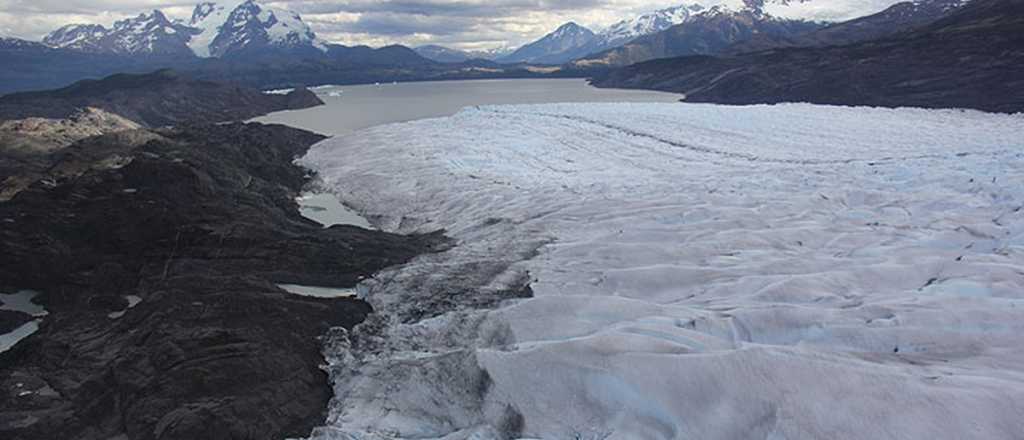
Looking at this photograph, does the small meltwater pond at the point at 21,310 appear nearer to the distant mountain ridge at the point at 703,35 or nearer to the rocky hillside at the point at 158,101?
the rocky hillside at the point at 158,101

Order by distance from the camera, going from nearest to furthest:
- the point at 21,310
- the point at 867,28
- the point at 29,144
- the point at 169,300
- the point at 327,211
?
the point at 169,300 → the point at 21,310 → the point at 327,211 → the point at 29,144 → the point at 867,28

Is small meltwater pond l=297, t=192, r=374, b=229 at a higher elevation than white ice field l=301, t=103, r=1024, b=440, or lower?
lower

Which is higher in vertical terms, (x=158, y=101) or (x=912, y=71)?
(x=912, y=71)

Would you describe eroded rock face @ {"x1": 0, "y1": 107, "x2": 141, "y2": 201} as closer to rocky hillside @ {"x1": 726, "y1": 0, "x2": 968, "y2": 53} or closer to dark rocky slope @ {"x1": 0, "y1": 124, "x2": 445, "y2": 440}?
dark rocky slope @ {"x1": 0, "y1": 124, "x2": 445, "y2": 440}

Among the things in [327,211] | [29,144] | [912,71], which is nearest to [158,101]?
[29,144]

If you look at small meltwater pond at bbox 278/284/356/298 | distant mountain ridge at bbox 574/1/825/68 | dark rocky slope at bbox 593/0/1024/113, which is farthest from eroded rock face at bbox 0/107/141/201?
distant mountain ridge at bbox 574/1/825/68

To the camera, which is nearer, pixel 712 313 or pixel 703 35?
pixel 712 313

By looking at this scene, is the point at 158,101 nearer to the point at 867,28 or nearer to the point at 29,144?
the point at 29,144
